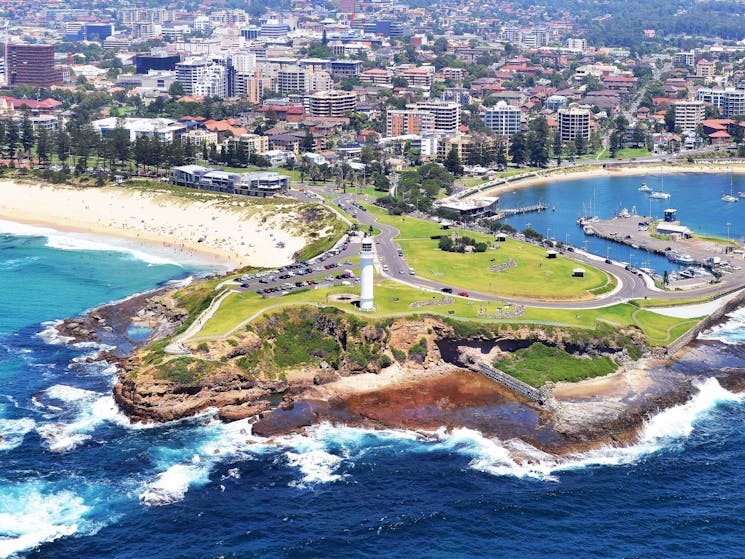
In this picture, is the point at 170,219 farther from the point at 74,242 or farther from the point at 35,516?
the point at 35,516

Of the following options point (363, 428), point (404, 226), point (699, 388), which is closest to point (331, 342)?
point (363, 428)

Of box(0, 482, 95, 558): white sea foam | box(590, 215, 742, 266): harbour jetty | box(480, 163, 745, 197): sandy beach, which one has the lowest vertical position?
box(0, 482, 95, 558): white sea foam

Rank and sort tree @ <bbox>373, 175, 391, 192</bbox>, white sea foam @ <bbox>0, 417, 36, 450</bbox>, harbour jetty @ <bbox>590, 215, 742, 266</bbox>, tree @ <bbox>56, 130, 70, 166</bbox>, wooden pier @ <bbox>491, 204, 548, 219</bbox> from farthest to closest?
1. tree @ <bbox>56, 130, 70, 166</bbox>
2. tree @ <bbox>373, 175, 391, 192</bbox>
3. wooden pier @ <bbox>491, 204, 548, 219</bbox>
4. harbour jetty @ <bbox>590, 215, 742, 266</bbox>
5. white sea foam @ <bbox>0, 417, 36, 450</bbox>

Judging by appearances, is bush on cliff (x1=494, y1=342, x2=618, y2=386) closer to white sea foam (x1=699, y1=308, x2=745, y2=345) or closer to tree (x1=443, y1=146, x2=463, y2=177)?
white sea foam (x1=699, y1=308, x2=745, y2=345)

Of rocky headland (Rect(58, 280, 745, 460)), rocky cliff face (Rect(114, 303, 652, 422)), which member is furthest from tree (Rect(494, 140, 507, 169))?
rocky cliff face (Rect(114, 303, 652, 422))

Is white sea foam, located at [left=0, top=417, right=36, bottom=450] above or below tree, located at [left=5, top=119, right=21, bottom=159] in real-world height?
below

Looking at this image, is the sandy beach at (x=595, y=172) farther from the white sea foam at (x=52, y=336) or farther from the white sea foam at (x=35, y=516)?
the white sea foam at (x=35, y=516)

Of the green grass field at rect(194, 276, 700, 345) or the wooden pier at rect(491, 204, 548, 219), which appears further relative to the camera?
the wooden pier at rect(491, 204, 548, 219)
